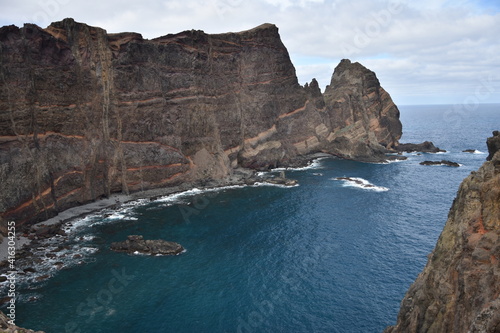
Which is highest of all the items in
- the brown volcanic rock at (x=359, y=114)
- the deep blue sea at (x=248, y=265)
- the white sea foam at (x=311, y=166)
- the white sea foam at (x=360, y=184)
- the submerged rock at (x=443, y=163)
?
the brown volcanic rock at (x=359, y=114)

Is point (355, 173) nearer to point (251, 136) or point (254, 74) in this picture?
point (251, 136)

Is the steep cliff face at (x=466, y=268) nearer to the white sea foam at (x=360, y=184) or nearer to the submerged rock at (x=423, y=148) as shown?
the white sea foam at (x=360, y=184)

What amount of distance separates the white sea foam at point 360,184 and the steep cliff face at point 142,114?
25.6 metres

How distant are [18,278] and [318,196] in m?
59.7

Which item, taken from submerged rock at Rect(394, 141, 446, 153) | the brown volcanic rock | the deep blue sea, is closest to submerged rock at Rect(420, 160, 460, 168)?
the brown volcanic rock

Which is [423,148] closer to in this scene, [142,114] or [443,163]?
[443,163]

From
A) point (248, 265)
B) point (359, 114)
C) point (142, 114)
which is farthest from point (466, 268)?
point (359, 114)

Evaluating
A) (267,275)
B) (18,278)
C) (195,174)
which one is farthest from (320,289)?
(195,174)

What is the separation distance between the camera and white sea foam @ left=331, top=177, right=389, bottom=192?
85.3 meters

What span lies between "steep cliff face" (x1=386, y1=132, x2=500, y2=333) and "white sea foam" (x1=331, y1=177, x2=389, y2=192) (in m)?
63.0

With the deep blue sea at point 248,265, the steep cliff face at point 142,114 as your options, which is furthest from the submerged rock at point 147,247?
the steep cliff face at point 142,114

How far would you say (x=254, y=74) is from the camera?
109m

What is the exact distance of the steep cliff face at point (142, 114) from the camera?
198 feet

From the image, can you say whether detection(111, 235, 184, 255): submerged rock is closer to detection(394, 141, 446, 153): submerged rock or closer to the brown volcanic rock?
the brown volcanic rock
